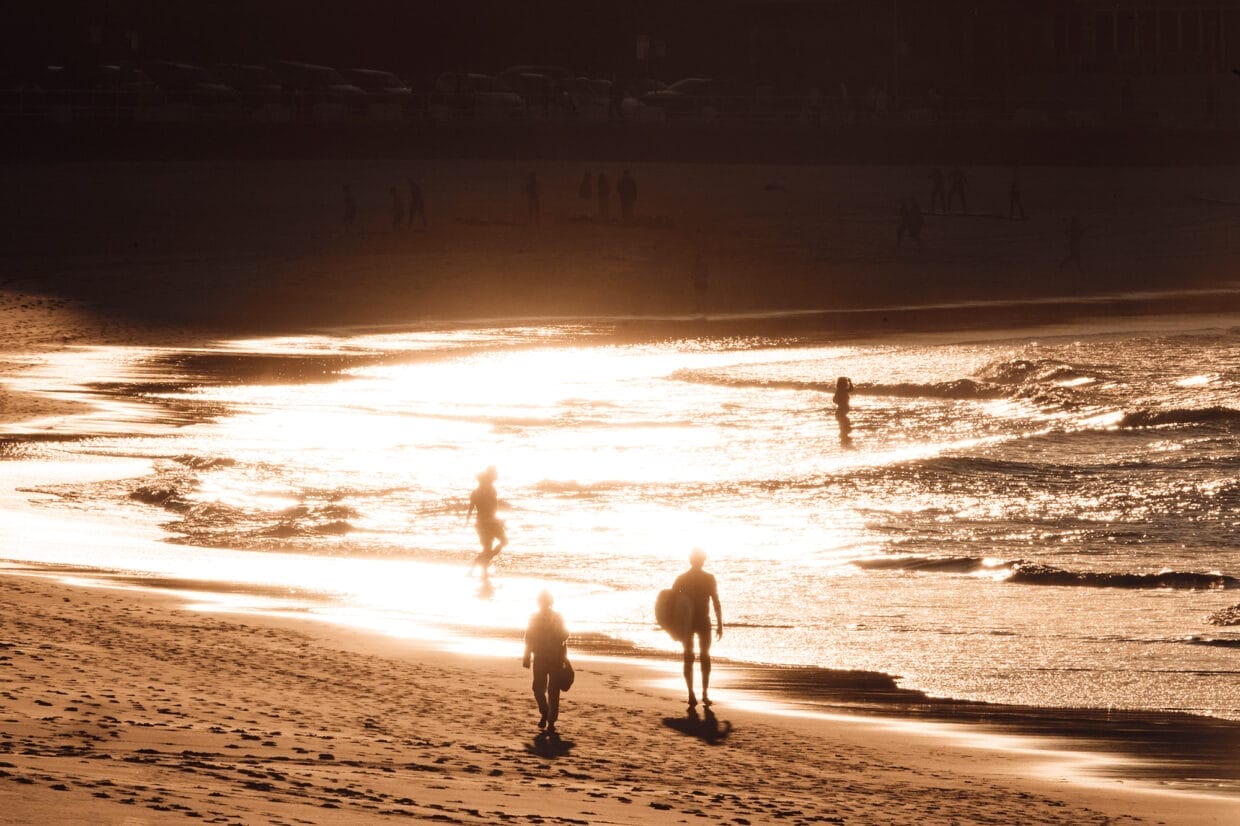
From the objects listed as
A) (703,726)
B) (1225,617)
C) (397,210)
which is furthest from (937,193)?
(703,726)

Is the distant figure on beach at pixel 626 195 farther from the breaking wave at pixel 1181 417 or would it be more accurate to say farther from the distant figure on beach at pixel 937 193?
the breaking wave at pixel 1181 417

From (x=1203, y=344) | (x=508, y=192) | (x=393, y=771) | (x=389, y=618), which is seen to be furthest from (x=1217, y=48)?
(x=393, y=771)

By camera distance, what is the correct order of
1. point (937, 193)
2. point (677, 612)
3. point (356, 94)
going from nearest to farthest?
point (677, 612) → point (937, 193) → point (356, 94)

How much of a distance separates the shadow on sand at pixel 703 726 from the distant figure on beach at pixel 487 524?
196 inches

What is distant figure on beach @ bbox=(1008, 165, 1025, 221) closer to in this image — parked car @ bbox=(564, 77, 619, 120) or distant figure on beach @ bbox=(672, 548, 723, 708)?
parked car @ bbox=(564, 77, 619, 120)

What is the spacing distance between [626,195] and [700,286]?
676cm

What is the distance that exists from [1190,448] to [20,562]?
524 inches

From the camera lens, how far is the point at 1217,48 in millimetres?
63750

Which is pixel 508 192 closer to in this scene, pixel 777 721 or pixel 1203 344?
pixel 1203 344

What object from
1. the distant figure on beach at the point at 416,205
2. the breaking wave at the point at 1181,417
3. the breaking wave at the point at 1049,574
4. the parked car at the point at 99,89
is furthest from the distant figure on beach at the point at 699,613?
the parked car at the point at 99,89

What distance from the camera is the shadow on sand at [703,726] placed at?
1082 centimetres

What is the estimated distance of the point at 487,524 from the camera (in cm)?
1623

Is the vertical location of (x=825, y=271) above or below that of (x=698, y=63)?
below

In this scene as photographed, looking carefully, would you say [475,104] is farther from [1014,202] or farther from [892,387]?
[892,387]
